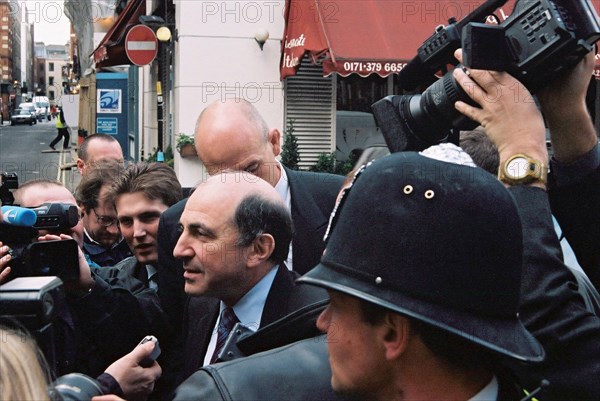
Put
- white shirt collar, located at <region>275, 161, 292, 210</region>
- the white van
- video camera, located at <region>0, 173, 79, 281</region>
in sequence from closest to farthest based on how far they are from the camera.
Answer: video camera, located at <region>0, 173, 79, 281</region>, white shirt collar, located at <region>275, 161, 292, 210</region>, the white van

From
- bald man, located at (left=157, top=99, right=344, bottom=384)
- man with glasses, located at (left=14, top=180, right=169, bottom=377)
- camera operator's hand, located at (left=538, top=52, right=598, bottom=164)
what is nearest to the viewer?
camera operator's hand, located at (left=538, top=52, right=598, bottom=164)

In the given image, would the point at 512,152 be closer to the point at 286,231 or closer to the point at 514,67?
the point at 514,67

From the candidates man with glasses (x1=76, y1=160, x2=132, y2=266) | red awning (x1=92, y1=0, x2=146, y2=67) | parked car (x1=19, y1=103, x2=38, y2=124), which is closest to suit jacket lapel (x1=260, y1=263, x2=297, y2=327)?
man with glasses (x1=76, y1=160, x2=132, y2=266)

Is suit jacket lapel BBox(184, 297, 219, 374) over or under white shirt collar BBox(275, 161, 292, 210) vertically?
under

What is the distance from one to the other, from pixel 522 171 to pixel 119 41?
46.2 feet

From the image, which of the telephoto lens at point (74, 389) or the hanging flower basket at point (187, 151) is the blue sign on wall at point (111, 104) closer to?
the hanging flower basket at point (187, 151)

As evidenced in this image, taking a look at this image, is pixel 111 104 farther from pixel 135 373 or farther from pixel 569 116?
pixel 569 116

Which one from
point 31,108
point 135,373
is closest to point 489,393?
point 135,373

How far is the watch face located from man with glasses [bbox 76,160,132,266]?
9.64 ft

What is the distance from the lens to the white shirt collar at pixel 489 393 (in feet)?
4.65

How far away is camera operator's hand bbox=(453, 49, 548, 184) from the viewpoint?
5.92 ft

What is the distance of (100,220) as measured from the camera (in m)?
4.41

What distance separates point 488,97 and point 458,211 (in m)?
0.66

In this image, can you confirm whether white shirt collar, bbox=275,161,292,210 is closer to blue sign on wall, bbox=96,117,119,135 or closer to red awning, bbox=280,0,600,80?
red awning, bbox=280,0,600,80
